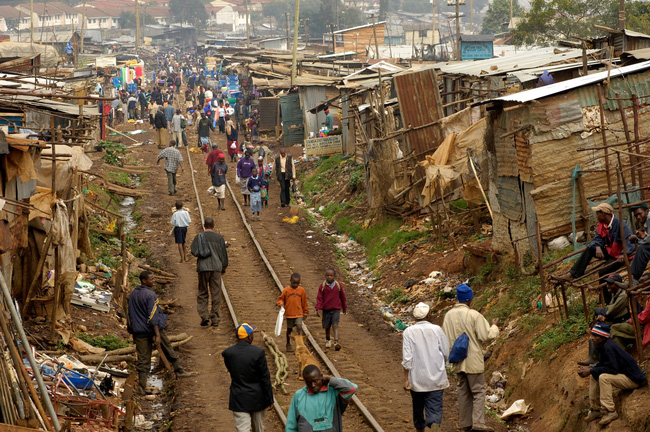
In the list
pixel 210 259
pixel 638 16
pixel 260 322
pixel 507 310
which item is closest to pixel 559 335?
pixel 507 310

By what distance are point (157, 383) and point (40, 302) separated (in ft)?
6.98

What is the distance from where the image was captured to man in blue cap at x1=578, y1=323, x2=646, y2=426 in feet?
26.6

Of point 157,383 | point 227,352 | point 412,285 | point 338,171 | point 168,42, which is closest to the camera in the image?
point 227,352

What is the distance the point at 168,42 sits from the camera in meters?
114

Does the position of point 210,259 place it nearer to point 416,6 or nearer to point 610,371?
point 610,371

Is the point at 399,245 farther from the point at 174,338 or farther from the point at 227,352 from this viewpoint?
the point at 227,352

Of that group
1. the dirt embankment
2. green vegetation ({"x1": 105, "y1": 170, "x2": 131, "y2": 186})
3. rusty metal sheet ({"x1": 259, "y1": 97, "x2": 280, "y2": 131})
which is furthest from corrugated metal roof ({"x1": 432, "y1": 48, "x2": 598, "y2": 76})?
rusty metal sheet ({"x1": 259, "y1": 97, "x2": 280, "y2": 131})

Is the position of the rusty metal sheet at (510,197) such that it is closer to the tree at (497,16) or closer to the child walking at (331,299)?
the child walking at (331,299)

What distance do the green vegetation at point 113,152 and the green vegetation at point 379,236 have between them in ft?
35.2

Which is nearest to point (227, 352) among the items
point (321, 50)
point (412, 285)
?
point (412, 285)

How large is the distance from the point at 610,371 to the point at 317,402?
3.12 meters

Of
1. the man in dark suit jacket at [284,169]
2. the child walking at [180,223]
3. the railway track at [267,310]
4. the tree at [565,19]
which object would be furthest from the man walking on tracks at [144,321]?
the tree at [565,19]

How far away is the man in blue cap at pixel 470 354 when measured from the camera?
28.6 ft

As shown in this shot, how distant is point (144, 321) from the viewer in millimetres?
10766
